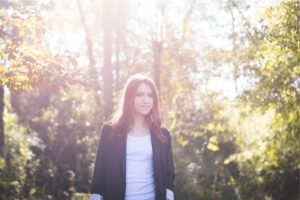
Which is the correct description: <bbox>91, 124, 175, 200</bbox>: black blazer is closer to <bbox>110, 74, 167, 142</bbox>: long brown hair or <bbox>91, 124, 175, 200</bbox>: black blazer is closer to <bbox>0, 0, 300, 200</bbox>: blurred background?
Result: <bbox>110, 74, 167, 142</bbox>: long brown hair

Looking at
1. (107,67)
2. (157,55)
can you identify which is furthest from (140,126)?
(157,55)

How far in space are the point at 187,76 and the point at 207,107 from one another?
10.6 feet

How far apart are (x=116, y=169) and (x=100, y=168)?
16 cm

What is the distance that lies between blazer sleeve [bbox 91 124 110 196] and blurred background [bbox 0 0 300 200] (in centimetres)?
216

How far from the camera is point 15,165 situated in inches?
596

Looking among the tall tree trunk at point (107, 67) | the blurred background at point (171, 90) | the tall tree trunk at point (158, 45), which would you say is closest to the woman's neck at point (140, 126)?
the blurred background at point (171, 90)

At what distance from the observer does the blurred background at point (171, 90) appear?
762cm

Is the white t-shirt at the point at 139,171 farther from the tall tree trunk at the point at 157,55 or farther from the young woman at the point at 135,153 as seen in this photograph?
the tall tree trunk at the point at 157,55

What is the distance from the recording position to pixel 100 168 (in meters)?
4.52

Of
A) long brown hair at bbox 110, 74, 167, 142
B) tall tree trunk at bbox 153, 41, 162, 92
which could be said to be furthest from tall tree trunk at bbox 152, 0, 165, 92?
long brown hair at bbox 110, 74, 167, 142

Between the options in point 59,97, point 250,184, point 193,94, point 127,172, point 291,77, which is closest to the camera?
point 127,172

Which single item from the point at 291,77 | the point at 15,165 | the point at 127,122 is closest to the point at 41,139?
the point at 15,165

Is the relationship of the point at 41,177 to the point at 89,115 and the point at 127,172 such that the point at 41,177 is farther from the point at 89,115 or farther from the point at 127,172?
the point at 127,172

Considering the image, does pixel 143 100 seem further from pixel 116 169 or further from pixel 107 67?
pixel 107 67
